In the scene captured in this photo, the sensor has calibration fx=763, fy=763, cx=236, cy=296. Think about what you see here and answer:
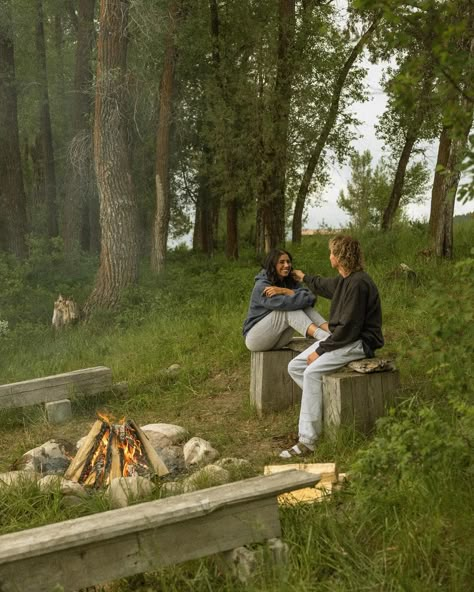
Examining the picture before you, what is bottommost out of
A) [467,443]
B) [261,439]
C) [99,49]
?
[261,439]

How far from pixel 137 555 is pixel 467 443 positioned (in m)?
1.90

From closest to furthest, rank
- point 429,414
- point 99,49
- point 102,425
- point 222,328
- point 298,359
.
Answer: point 429,414 → point 102,425 → point 298,359 → point 222,328 → point 99,49

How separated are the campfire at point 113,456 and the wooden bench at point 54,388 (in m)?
2.28

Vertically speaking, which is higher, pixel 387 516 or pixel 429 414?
pixel 429 414

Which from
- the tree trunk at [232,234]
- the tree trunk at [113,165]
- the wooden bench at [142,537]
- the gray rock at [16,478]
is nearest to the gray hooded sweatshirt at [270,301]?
the gray rock at [16,478]

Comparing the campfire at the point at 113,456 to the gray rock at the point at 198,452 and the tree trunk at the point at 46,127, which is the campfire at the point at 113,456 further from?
the tree trunk at the point at 46,127

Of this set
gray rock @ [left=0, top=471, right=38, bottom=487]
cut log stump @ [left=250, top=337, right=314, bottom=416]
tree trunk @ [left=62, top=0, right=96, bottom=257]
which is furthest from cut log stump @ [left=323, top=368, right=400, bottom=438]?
tree trunk @ [left=62, top=0, right=96, bottom=257]

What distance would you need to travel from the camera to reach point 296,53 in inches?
626

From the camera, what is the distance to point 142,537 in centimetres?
352

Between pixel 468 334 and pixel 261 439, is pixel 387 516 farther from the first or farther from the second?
pixel 261 439

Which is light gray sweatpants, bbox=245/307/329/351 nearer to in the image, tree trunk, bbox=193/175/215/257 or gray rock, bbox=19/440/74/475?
gray rock, bbox=19/440/74/475

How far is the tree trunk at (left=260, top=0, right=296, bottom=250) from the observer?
627 inches

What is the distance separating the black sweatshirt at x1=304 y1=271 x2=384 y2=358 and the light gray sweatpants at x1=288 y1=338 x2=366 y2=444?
0.06 m

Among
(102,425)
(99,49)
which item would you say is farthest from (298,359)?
(99,49)
